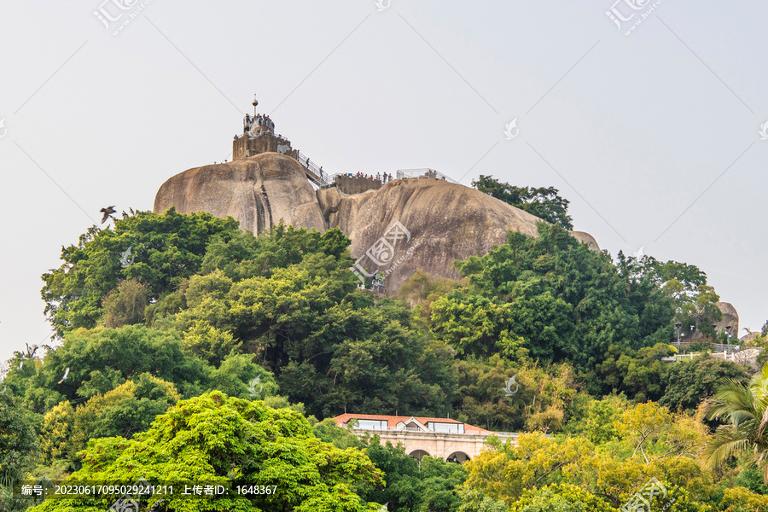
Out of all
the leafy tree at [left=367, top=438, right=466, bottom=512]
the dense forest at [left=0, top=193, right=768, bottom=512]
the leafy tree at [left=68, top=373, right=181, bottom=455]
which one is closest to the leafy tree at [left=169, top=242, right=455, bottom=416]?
Result: the dense forest at [left=0, top=193, right=768, bottom=512]

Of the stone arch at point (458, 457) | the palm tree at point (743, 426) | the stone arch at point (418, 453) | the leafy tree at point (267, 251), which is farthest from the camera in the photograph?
the leafy tree at point (267, 251)

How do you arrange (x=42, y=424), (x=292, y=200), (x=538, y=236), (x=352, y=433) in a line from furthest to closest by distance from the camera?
1. (x=292, y=200)
2. (x=538, y=236)
3. (x=352, y=433)
4. (x=42, y=424)

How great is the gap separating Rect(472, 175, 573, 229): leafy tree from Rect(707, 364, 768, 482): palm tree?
5343cm

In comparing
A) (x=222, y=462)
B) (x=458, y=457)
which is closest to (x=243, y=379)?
(x=458, y=457)

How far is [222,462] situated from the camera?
26.3 metres

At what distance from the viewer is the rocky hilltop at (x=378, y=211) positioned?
6266 cm

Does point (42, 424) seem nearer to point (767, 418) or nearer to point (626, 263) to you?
point (767, 418)

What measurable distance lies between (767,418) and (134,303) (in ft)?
121

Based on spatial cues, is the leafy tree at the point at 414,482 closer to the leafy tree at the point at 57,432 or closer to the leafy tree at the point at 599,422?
the leafy tree at the point at 599,422

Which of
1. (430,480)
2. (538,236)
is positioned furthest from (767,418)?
(538,236)

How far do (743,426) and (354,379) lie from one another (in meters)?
28.2

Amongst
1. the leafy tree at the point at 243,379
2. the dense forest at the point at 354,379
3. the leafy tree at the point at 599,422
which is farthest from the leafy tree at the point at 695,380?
the leafy tree at the point at 243,379

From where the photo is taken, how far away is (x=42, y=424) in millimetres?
35875

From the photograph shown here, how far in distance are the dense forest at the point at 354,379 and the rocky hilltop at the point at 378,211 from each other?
3.07m
